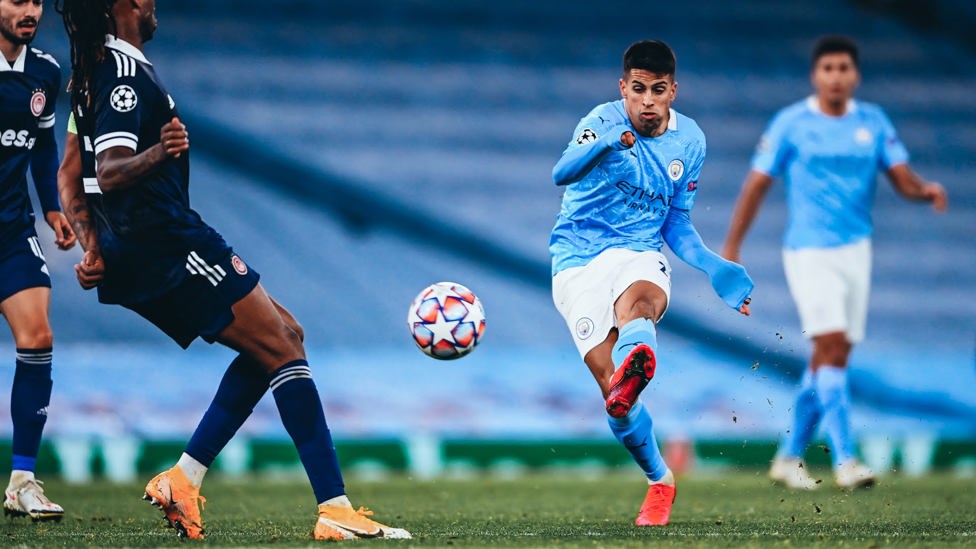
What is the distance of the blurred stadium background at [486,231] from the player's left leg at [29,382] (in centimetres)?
442

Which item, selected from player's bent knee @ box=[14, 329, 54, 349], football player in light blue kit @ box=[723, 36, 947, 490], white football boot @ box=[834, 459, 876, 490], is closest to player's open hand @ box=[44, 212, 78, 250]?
player's bent knee @ box=[14, 329, 54, 349]

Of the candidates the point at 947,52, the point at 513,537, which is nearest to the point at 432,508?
the point at 513,537

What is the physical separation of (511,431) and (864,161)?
4.31 meters

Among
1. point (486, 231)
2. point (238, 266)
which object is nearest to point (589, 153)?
point (238, 266)

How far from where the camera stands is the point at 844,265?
8.20 meters

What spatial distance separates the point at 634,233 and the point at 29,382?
2732 mm

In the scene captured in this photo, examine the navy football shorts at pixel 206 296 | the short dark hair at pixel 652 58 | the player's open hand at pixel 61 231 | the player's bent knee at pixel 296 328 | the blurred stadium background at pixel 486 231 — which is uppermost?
the short dark hair at pixel 652 58

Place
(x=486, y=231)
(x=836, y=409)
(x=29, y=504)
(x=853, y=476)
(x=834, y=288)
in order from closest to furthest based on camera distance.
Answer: (x=29, y=504) < (x=853, y=476) < (x=836, y=409) < (x=834, y=288) < (x=486, y=231)

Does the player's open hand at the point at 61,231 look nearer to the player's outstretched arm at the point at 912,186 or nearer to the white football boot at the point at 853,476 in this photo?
the white football boot at the point at 853,476

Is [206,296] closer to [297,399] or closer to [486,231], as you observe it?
[297,399]

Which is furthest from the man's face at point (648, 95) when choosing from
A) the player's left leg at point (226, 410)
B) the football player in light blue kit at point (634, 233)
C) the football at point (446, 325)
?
the player's left leg at point (226, 410)

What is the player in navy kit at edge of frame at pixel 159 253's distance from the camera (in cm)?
482

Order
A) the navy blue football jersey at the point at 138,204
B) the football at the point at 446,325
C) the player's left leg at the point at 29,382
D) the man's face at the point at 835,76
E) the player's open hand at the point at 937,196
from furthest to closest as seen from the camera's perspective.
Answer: the man's face at the point at 835,76 < the player's open hand at the point at 937,196 < the player's left leg at the point at 29,382 < the football at the point at 446,325 < the navy blue football jersey at the point at 138,204

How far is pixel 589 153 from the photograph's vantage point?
532cm
